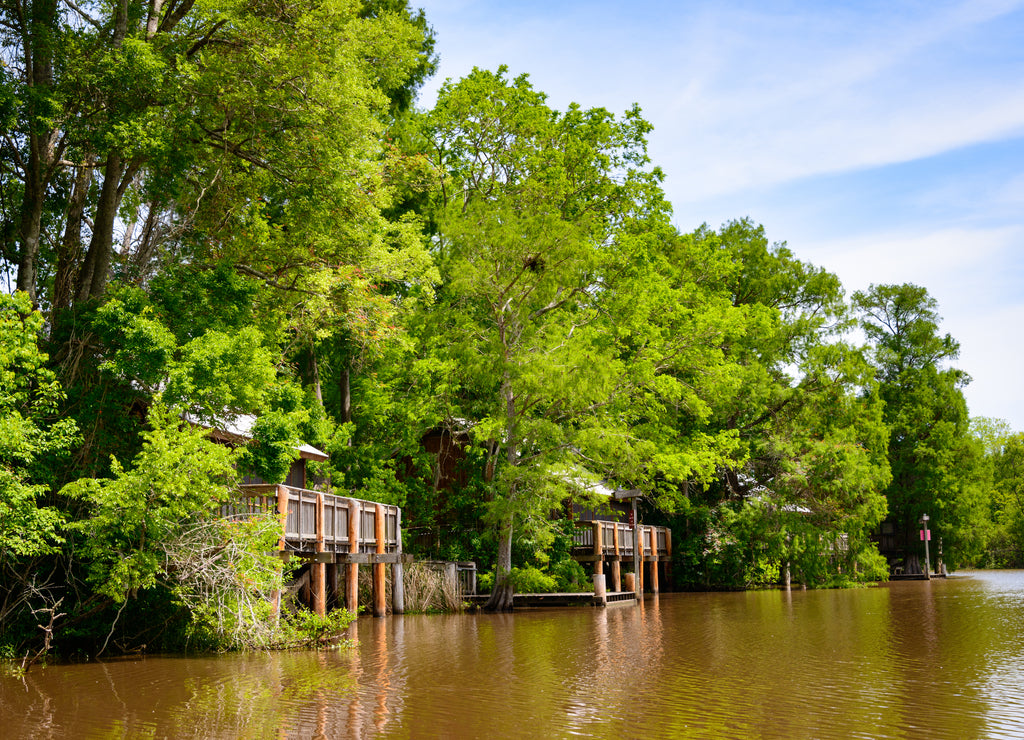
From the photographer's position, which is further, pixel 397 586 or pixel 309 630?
pixel 397 586

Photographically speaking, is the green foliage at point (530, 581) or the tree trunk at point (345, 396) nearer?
the green foliage at point (530, 581)

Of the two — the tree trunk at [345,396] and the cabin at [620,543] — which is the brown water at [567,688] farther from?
the tree trunk at [345,396]

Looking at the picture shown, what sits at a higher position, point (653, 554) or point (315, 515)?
point (315, 515)

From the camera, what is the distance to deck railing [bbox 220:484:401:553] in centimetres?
1725

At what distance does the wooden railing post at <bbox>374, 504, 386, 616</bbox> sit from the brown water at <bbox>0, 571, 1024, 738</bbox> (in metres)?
3.47

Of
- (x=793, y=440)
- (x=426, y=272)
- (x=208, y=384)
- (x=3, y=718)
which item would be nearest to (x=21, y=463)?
(x=208, y=384)

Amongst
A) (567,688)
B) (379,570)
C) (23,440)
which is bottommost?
(567,688)

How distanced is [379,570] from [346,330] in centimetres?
625

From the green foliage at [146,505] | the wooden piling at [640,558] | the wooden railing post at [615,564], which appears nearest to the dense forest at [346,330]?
the green foliage at [146,505]

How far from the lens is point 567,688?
36.8 feet

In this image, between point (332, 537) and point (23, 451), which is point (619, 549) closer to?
point (332, 537)

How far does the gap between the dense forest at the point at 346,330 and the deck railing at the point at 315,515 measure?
893 mm

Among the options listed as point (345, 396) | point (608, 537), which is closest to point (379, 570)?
point (608, 537)

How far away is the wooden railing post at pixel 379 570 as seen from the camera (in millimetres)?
22438
